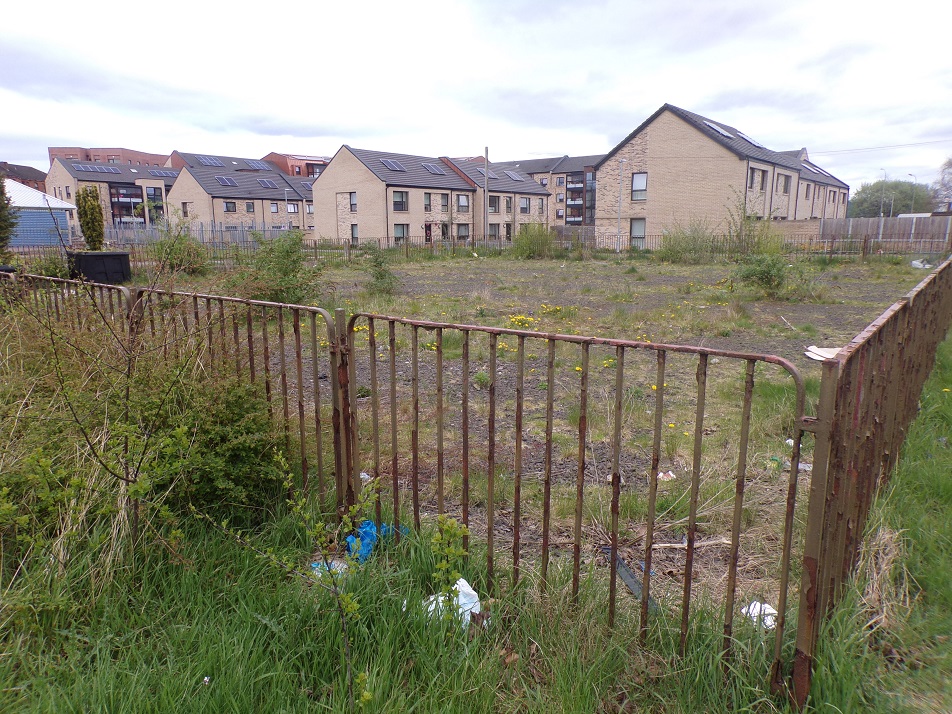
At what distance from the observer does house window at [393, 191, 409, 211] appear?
4797 centimetres

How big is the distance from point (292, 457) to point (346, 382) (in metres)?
0.79

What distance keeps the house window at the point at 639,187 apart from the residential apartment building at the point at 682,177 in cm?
6

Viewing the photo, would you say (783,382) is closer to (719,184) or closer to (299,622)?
→ (299,622)

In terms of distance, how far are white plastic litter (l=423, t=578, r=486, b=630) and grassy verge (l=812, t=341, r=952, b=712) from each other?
4.08ft

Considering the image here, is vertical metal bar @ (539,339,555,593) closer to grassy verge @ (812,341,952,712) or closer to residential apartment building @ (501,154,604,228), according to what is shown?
grassy verge @ (812,341,952,712)

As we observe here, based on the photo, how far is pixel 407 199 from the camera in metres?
49.1

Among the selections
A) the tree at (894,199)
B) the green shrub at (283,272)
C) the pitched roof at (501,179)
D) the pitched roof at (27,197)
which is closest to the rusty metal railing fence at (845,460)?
the green shrub at (283,272)

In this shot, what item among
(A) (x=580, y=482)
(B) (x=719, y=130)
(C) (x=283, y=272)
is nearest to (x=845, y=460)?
(A) (x=580, y=482)

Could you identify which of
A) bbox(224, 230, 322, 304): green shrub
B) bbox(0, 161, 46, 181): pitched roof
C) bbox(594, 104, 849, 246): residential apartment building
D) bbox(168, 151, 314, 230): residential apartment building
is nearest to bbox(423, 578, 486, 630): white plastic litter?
bbox(224, 230, 322, 304): green shrub

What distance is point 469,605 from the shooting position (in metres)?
2.66

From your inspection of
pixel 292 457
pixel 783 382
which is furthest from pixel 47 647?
pixel 783 382

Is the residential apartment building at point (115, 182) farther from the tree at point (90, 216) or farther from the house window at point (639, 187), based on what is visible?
the tree at point (90, 216)

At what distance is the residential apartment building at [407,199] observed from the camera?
47750mm

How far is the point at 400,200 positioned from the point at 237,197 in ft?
52.6
